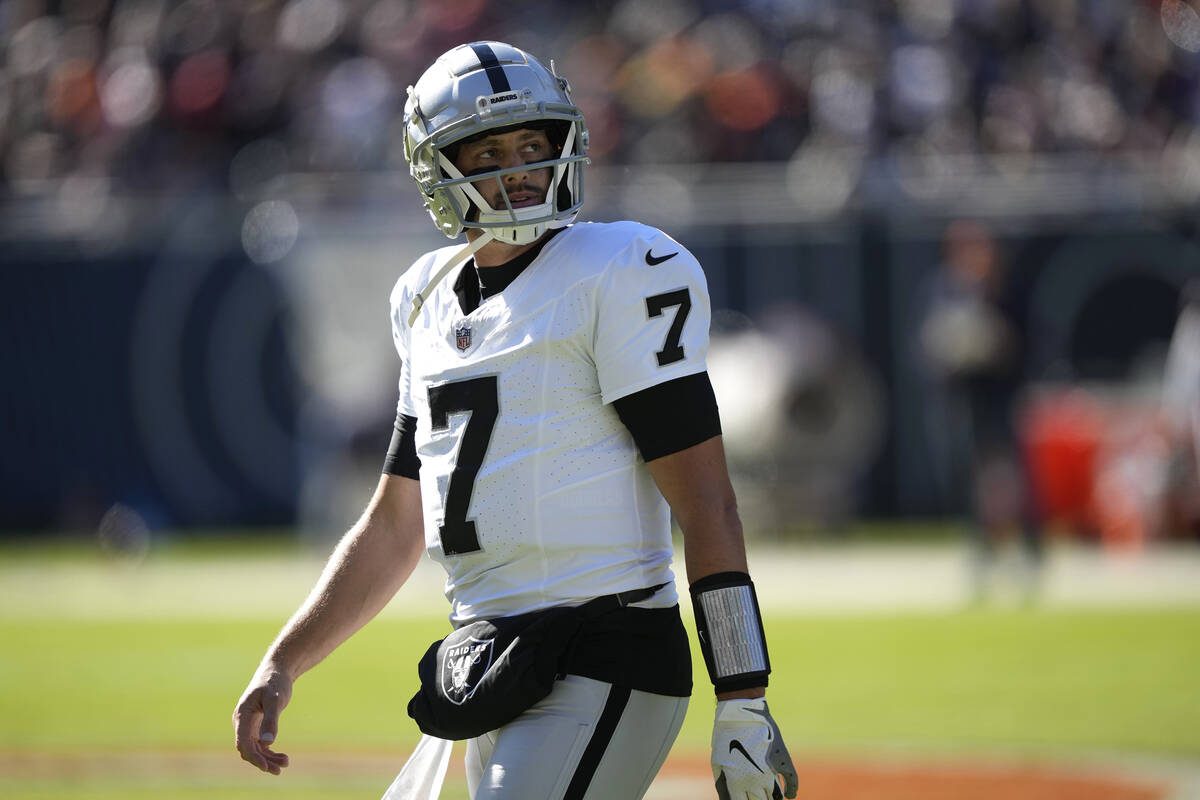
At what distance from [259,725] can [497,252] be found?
105cm

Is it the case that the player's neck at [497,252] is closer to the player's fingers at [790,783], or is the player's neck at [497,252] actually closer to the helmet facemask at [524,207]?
the helmet facemask at [524,207]

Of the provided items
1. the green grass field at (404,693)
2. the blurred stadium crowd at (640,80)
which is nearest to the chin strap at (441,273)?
the green grass field at (404,693)

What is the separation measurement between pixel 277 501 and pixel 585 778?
13513 mm

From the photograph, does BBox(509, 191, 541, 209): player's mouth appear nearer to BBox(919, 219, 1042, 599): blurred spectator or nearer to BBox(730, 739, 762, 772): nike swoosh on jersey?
BBox(730, 739, 762, 772): nike swoosh on jersey

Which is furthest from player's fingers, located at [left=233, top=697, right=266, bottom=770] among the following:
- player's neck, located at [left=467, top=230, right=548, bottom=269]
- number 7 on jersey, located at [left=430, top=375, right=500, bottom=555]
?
player's neck, located at [left=467, top=230, right=548, bottom=269]

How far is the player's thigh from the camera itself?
313cm

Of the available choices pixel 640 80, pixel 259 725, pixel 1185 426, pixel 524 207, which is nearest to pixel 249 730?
pixel 259 725

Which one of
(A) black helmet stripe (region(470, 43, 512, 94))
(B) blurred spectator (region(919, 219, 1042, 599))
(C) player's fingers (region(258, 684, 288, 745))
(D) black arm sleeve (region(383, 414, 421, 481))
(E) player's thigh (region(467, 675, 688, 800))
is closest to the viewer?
(E) player's thigh (region(467, 675, 688, 800))

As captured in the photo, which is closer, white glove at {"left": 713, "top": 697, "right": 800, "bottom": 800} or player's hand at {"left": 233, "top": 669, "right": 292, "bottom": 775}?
white glove at {"left": 713, "top": 697, "right": 800, "bottom": 800}

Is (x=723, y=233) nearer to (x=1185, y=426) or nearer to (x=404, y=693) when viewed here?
(x=1185, y=426)

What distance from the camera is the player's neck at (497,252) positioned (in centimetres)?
350

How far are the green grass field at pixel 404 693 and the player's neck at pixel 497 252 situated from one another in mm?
3562

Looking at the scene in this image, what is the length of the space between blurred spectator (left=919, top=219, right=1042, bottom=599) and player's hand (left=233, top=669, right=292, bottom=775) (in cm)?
826

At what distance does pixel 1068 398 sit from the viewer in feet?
46.9
